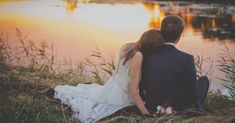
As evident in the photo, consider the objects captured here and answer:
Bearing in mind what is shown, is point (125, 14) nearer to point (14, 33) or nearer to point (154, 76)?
point (14, 33)

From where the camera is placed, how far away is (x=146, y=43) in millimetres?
3314

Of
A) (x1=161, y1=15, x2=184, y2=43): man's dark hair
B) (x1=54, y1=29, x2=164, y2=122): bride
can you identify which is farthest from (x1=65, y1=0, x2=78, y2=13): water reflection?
(x1=161, y1=15, x2=184, y2=43): man's dark hair

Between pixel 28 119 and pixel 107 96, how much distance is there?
59 cm

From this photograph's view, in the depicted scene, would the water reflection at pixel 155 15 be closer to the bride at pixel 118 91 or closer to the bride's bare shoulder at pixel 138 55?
the bride at pixel 118 91

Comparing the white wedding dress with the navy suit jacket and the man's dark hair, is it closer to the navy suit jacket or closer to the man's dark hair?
the navy suit jacket

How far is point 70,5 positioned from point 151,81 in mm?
10065

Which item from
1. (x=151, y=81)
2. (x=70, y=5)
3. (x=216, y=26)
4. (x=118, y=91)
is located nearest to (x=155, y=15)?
(x=216, y=26)

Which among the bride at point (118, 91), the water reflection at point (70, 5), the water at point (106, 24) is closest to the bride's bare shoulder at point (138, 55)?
the bride at point (118, 91)

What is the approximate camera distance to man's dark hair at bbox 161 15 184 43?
10.6ft

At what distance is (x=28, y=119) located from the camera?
330 cm

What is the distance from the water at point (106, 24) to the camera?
28.2 ft

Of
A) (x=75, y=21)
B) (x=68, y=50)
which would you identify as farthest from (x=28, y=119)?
(x=75, y=21)

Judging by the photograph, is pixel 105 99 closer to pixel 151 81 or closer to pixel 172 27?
pixel 151 81

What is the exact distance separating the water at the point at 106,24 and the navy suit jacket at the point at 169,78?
10.1 ft
